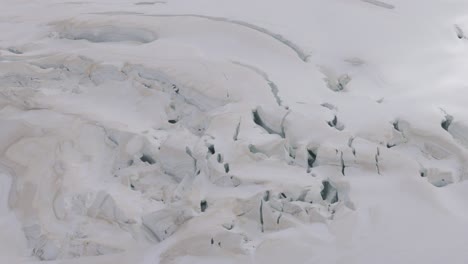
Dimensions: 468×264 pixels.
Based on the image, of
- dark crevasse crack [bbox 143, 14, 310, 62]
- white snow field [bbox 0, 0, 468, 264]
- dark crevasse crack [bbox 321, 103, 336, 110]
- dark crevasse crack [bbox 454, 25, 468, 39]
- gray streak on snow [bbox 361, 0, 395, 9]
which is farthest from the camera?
gray streak on snow [bbox 361, 0, 395, 9]

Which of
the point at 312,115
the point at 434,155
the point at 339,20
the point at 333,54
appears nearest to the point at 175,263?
the point at 312,115

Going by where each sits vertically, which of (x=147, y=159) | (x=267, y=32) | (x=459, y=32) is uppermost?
(x=459, y=32)

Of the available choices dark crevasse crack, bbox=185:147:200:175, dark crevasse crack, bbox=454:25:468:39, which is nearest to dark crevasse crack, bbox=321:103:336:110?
dark crevasse crack, bbox=185:147:200:175

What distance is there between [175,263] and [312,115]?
3.58 ft

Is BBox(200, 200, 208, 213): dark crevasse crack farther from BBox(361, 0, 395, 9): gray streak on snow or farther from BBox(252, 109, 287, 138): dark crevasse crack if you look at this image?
BBox(361, 0, 395, 9): gray streak on snow

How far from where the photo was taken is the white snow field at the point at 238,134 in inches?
91.0

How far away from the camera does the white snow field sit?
7.59 ft

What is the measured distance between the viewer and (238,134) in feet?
9.29

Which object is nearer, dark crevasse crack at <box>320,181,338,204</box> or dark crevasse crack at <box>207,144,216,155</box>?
dark crevasse crack at <box>320,181,338,204</box>

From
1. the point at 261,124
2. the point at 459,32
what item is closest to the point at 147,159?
the point at 261,124

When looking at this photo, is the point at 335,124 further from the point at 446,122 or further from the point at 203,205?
the point at 203,205

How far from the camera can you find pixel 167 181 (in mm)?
2695

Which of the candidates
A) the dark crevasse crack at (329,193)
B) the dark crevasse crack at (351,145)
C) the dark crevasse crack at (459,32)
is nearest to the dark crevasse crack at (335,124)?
the dark crevasse crack at (351,145)

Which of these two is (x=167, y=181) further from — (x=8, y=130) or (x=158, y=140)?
(x=8, y=130)
